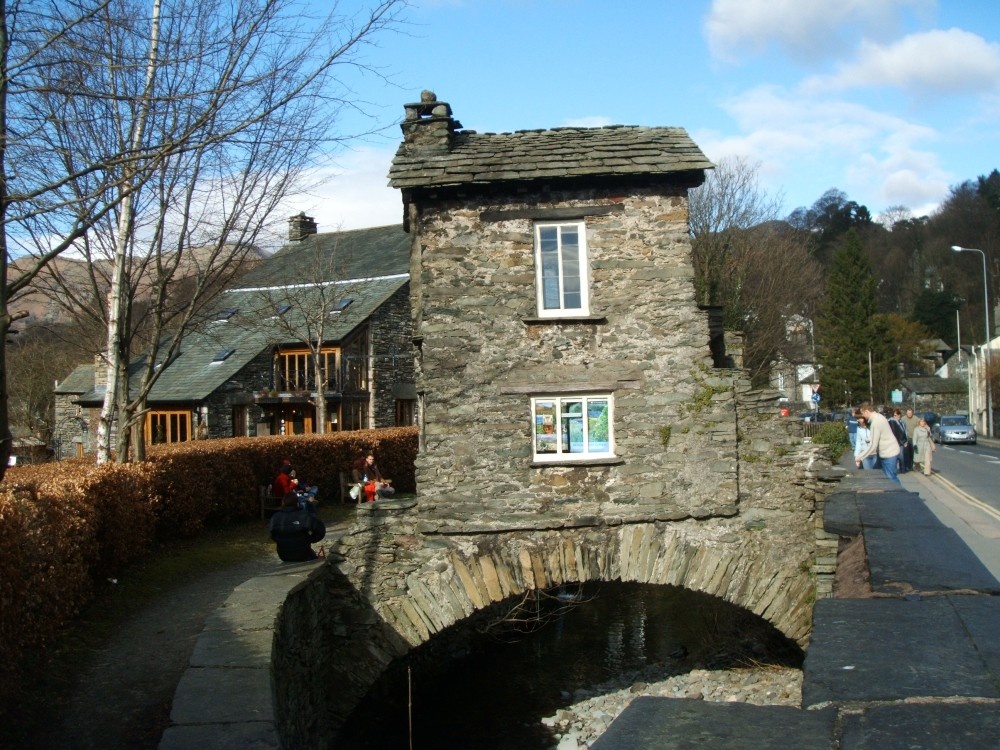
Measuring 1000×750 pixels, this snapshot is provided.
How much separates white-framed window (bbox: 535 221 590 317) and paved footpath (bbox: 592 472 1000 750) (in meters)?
9.86

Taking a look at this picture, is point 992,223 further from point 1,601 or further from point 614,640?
point 1,601

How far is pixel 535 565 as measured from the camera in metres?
13.9

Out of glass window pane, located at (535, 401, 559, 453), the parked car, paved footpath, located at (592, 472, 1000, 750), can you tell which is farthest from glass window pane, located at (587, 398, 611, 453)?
the parked car

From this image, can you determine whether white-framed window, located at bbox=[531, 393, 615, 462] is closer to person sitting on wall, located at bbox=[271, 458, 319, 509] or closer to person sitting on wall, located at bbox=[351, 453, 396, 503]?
person sitting on wall, located at bbox=[271, 458, 319, 509]

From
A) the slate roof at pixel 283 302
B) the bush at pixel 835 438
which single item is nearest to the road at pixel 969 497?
the bush at pixel 835 438

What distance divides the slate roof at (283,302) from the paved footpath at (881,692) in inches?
1161

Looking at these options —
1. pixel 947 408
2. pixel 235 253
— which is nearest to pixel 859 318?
pixel 947 408

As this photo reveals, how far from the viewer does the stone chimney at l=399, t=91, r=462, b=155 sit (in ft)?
48.8

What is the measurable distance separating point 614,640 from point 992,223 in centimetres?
7105

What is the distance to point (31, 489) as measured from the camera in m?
10.2

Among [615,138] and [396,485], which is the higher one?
[615,138]

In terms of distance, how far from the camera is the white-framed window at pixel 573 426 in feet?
46.3

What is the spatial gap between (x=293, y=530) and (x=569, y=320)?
514 cm

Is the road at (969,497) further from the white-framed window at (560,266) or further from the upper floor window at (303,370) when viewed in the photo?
the upper floor window at (303,370)
